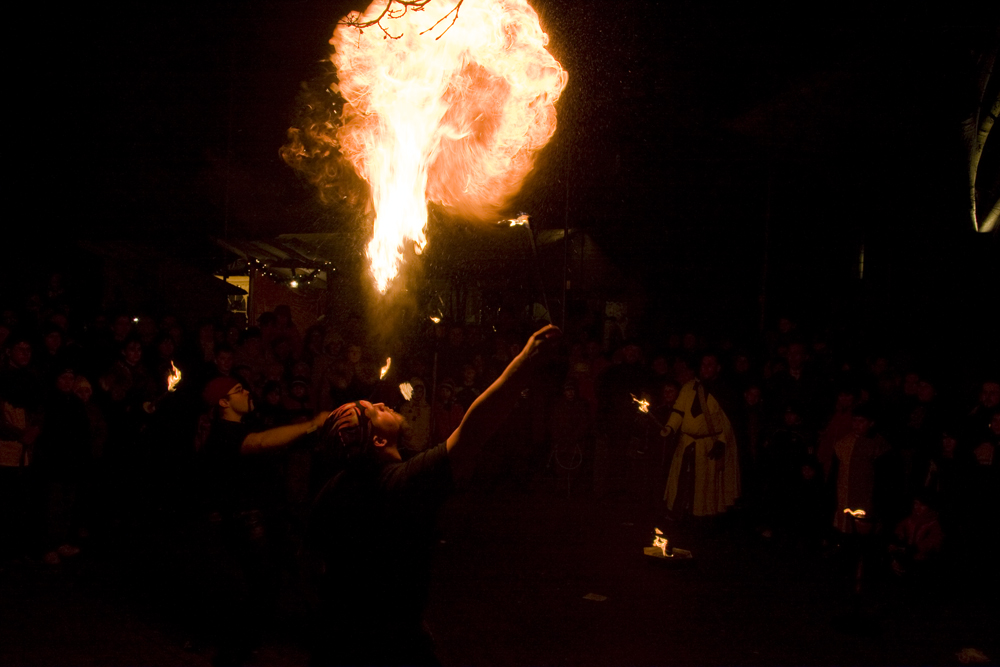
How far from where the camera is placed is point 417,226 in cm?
535

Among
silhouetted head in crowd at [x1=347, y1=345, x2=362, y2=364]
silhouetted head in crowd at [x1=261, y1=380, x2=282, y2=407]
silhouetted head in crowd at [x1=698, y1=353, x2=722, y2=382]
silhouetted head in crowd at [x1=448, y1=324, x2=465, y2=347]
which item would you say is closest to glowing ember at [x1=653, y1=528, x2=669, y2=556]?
silhouetted head in crowd at [x1=698, y1=353, x2=722, y2=382]

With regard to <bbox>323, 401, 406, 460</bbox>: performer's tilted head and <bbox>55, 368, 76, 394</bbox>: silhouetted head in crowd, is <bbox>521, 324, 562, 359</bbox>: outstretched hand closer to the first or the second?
<bbox>323, 401, 406, 460</bbox>: performer's tilted head

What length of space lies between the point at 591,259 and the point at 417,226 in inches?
383

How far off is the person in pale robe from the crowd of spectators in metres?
0.16

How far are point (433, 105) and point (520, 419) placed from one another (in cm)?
481

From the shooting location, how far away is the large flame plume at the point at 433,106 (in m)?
5.44

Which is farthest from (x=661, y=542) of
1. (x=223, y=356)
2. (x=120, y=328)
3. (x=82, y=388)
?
(x=120, y=328)

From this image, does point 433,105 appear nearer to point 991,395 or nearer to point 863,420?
point 863,420

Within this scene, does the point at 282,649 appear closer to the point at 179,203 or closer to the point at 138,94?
the point at 179,203

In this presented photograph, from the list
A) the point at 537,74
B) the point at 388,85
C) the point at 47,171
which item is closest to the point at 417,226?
the point at 388,85

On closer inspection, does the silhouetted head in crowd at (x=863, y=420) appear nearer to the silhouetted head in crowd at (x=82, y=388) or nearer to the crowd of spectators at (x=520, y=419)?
the crowd of spectators at (x=520, y=419)

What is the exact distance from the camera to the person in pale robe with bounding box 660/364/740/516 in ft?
24.5

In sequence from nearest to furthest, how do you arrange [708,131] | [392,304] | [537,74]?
[537,74]
[392,304]
[708,131]

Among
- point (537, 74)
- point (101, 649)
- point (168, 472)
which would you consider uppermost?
point (537, 74)
